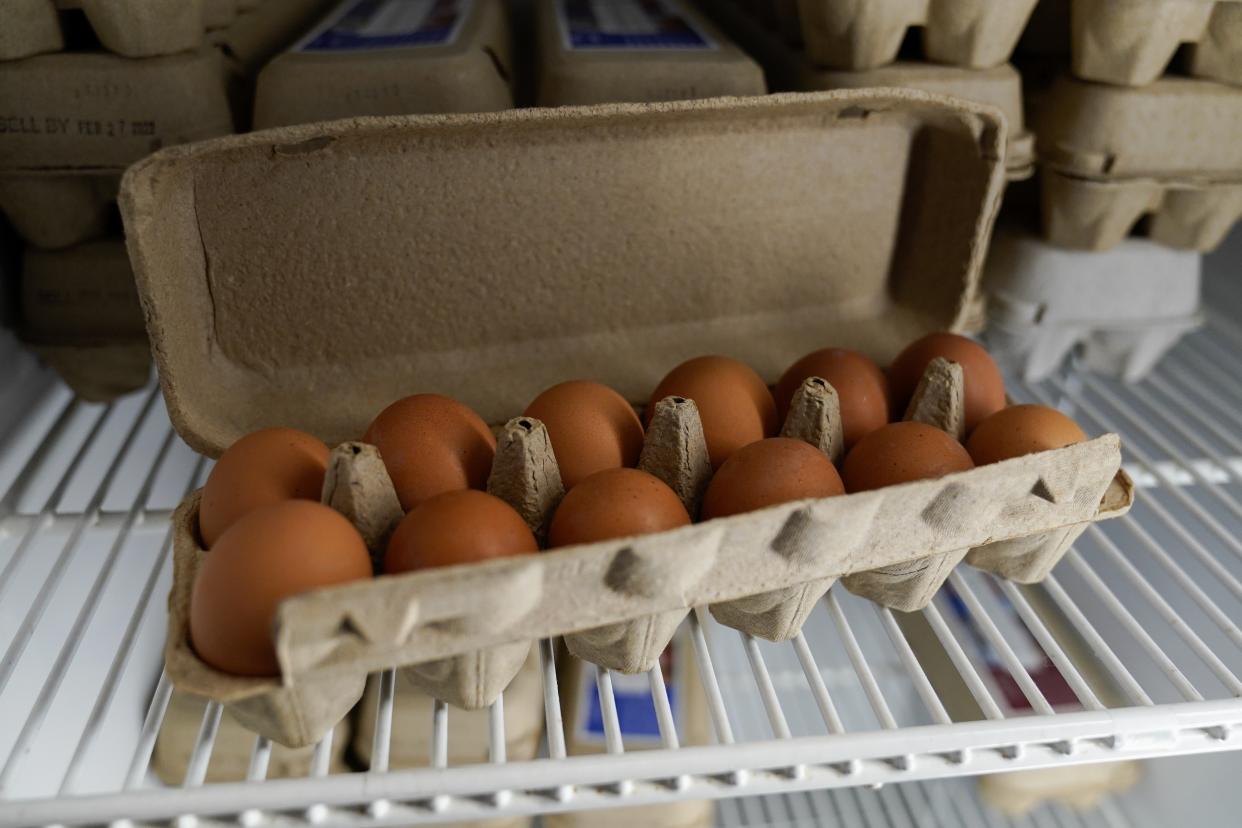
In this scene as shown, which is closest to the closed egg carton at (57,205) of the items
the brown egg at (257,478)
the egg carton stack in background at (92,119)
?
the egg carton stack in background at (92,119)

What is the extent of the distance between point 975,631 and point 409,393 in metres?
0.90

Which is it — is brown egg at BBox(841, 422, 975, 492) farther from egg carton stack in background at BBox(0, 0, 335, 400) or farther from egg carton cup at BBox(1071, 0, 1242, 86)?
egg carton stack in background at BBox(0, 0, 335, 400)

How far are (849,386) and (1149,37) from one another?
1.48ft

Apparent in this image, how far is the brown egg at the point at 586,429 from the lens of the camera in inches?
27.4

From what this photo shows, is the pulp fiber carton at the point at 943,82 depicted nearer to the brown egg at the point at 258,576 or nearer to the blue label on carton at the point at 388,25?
the blue label on carton at the point at 388,25

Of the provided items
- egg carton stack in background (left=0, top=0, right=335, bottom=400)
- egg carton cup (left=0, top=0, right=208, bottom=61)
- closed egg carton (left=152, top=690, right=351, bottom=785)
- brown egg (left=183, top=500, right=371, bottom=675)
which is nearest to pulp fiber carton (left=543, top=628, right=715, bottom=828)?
closed egg carton (left=152, top=690, right=351, bottom=785)

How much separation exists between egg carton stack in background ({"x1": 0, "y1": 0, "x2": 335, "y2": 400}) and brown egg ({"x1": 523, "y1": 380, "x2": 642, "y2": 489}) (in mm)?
392

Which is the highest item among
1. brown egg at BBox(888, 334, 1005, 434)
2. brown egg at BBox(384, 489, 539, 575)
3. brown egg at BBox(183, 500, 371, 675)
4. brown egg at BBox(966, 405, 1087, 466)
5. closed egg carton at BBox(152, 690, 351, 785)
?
brown egg at BBox(183, 500, 371, 675)

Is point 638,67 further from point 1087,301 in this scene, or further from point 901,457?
point 1087,301

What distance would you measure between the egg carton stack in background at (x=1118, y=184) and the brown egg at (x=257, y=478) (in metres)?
0.78

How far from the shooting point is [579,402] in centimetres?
72

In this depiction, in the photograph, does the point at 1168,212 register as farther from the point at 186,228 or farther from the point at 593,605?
the point at 186,228

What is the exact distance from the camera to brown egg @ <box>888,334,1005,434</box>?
77cm

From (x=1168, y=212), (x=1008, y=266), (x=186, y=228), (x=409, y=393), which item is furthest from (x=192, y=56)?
(x=1168, y=212)
